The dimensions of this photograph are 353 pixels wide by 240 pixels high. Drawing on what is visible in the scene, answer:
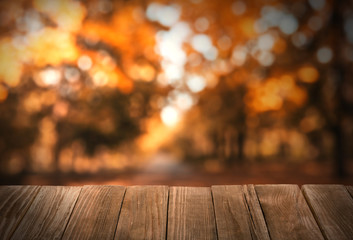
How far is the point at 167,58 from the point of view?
4.74 meters

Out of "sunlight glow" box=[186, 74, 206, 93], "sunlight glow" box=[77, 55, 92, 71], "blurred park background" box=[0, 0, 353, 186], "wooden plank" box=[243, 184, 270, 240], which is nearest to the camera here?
"wooden plank" box=[243, 184, 270, 240]

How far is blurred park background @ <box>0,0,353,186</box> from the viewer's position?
4461 millimetres

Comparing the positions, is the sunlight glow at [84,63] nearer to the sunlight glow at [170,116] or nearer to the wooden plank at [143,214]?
the sunlight glow at [170,116]

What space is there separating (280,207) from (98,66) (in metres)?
4.05

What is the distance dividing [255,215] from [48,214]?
0.60 metres

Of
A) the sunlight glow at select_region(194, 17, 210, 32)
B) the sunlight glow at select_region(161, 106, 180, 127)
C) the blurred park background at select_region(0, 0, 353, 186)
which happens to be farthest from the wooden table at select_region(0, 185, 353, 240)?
the sunlight glow at select_region(194, 17, 210, 32)

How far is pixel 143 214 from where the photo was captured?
96 cm

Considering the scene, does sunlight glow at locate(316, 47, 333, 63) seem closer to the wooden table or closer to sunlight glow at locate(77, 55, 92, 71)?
sunlight glow at locate(77, 55, 92, 71)

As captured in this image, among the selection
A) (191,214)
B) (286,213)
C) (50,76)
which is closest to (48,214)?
(191,214)

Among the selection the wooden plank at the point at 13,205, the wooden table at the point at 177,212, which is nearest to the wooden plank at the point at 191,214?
the wooden table at the point at 177,212

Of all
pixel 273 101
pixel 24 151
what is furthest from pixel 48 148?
pixel 273 101

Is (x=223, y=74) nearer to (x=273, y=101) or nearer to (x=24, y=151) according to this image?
(x=273, y=101)

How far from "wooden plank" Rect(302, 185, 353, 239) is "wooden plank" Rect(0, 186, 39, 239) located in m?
0.85

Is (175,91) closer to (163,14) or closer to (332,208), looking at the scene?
(163,14)
